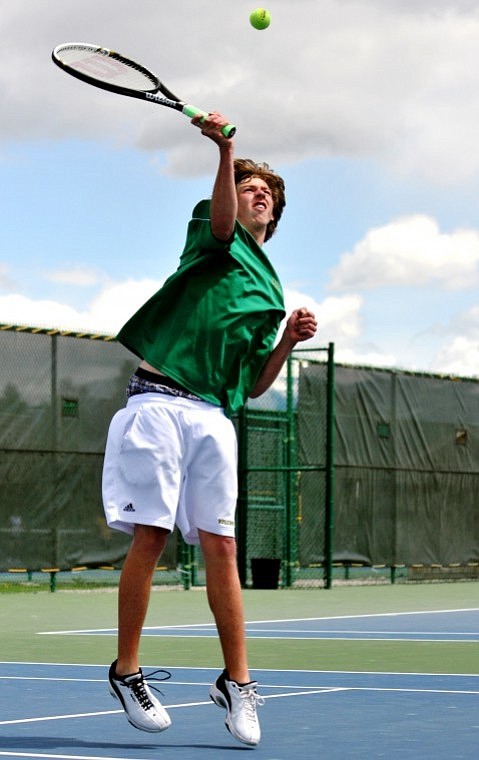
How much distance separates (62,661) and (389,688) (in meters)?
1.97

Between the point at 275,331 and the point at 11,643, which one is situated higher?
the point at 275,331

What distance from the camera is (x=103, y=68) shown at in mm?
5336

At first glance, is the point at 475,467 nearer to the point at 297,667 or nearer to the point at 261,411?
the point at 261,411

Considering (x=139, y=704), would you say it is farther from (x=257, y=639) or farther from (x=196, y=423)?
(x=257, y=639)

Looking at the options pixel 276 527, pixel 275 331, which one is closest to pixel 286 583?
pixel 276 527

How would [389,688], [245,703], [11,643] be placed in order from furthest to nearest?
[11,643], [389,688], [245,703]

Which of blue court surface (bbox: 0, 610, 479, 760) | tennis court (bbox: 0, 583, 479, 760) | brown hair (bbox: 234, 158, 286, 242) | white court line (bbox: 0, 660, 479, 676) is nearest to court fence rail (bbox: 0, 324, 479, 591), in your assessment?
tennis court (bbox: 0, 583, 479, 760)

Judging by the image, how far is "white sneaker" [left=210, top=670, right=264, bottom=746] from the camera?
407cm

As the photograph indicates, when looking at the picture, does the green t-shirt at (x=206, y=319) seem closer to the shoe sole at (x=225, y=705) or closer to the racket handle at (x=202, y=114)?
the racket handle at (x=202, y=114)

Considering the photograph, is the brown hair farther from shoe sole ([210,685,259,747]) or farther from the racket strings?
shoe sole ([210,685,259,747])

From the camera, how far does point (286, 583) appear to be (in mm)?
15344

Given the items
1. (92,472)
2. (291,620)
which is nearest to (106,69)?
(291,620)

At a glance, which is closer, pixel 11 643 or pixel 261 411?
pixel 11 643

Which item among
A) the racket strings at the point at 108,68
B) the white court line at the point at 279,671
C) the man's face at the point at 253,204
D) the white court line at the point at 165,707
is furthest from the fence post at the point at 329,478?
the man's face at the point at 253,204
